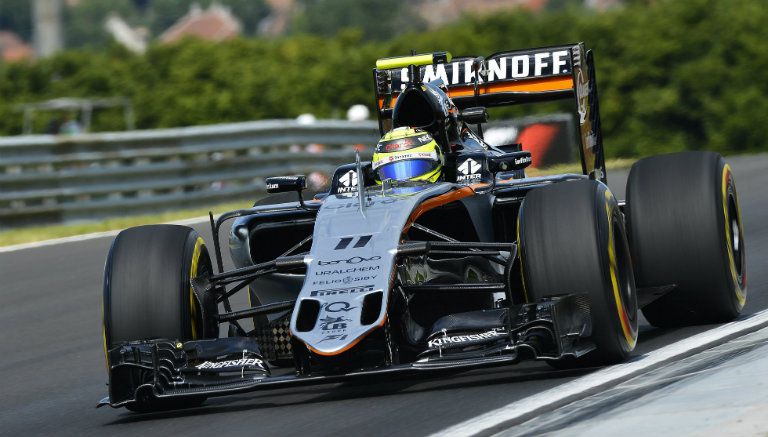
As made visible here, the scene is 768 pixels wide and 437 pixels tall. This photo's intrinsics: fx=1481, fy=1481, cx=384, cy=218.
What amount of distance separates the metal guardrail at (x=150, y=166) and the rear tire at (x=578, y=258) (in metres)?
11.2

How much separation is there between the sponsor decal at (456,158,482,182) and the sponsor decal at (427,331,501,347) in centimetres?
197

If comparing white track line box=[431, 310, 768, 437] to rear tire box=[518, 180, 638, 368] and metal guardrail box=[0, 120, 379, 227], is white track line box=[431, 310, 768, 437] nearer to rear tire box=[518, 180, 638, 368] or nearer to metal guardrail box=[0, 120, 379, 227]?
rear tire box=[518, 180, 638, 368]

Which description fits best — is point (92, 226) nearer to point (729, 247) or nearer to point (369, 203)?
point (369, 203)

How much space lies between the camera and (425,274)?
7633mm

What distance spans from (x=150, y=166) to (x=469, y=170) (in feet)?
33.5

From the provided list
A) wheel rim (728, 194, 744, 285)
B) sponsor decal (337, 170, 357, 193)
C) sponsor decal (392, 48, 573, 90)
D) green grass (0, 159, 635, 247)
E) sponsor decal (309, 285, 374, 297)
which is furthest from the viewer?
green grass (0, 159, 635, 247)

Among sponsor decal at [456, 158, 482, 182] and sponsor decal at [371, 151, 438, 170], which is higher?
sponsor decal at [371, 151, 438, 170]

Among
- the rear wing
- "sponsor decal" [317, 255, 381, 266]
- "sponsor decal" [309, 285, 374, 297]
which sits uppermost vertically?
the rear wing

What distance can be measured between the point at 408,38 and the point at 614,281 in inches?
938

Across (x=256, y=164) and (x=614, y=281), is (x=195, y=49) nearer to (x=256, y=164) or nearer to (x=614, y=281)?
(x=256, y=164)

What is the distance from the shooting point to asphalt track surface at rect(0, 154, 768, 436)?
21.7ft

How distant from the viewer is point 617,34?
2711 centimetres

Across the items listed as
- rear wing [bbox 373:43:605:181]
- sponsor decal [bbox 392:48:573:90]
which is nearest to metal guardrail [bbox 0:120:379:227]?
rear wing [bbox 373:43:605:181]

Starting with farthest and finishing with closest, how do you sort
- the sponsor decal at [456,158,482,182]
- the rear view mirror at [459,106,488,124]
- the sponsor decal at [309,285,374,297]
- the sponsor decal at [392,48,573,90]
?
the sponsor decal at [392,48,573,90]
the rear view mirror at [459,106,488,124]
the sponsor decal at [456,158,482,182]
the sponsor decal at [309,285,374,297]
